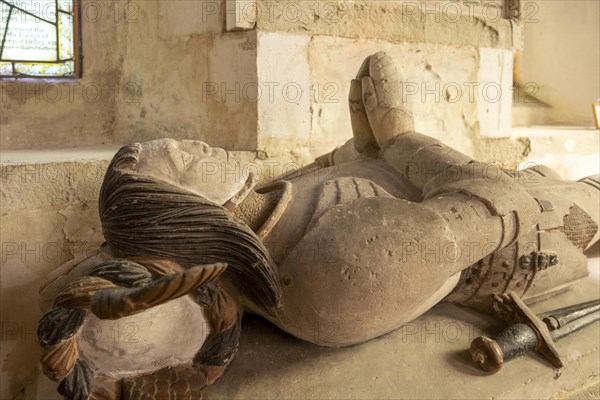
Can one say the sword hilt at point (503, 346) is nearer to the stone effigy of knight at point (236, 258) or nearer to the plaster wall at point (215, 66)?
the stone effigy of knight at point (236, 258)

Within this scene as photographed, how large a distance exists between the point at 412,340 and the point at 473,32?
1682 millimetres

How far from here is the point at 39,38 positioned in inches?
96.3

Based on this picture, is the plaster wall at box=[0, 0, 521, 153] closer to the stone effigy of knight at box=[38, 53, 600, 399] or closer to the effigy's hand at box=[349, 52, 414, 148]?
the effigy's hand at box=[349, 52, 414, 148]

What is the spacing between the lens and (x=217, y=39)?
2281 millimetres

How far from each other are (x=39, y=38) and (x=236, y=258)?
5.71 feet

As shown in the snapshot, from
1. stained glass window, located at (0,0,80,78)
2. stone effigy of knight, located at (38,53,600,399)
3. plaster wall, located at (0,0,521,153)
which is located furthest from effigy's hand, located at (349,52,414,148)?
stained glass window, located at (0,0,80,78)

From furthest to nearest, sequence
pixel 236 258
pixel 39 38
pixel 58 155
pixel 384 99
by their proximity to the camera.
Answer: pixel 39 38, pixel 58 155, pixel 384 99, pixel 236 258

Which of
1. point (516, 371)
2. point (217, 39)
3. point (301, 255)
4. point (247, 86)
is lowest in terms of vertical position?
point (516, 371)

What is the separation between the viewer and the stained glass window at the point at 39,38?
7.85 ft

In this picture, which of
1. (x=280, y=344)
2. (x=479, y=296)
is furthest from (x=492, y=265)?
(x=280, y=344)

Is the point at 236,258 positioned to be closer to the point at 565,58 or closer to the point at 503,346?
the point at 503,346

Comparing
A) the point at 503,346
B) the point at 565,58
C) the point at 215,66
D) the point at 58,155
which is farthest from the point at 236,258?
the point at 565,58

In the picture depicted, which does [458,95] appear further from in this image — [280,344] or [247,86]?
[280,344]

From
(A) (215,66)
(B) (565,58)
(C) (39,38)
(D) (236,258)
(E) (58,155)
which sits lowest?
(D) (236,258)
